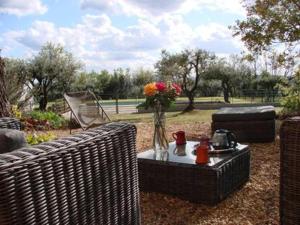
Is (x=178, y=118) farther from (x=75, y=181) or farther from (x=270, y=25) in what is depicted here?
(x=75, y=181)

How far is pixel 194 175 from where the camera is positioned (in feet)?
9.93

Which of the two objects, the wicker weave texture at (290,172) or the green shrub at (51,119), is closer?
the wicker weave texture at (290,172)

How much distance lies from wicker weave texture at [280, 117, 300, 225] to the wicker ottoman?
11.1 ft

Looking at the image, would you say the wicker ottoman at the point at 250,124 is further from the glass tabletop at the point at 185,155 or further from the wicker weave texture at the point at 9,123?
the wicker weave texture at the point at 9,123

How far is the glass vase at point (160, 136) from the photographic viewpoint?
3.35m

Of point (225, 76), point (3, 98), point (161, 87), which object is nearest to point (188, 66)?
point (225, 76)

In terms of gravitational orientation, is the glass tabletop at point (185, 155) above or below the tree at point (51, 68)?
below

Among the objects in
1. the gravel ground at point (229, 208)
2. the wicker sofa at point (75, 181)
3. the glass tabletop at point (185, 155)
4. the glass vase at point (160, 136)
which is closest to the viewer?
the wicker sofa at point (75, 181)

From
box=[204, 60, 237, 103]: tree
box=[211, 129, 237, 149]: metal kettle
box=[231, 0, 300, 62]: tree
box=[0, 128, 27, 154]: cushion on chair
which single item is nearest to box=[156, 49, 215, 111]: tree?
box=[204, 60, 237, 103]: tree

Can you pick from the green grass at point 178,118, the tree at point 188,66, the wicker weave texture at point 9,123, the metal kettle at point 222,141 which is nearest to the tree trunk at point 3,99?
the wicker weave texture at point 9,123

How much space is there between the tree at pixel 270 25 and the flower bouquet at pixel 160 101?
5.42 metres

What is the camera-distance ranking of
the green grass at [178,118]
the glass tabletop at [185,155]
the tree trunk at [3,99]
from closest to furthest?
the glass tabletop at [185,155] → the tree trunk at [3,99] → the green grass at [178,118]

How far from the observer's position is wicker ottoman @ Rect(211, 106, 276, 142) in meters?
5.30

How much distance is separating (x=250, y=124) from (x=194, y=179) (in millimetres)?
2554
